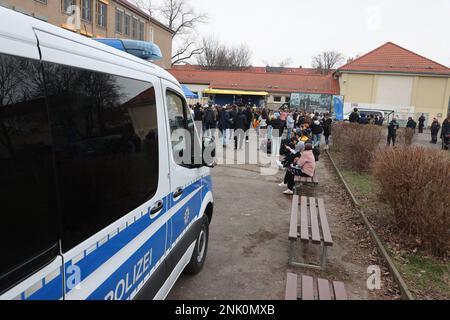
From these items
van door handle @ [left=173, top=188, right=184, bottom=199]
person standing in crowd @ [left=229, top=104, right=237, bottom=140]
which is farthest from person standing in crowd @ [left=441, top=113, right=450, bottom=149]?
van door handle @ [left=173, top=188, right=184, bottom=199]

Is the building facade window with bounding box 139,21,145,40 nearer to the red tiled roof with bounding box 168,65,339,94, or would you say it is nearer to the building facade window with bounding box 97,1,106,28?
the red tiled roof with bounding box 168,65,339,94

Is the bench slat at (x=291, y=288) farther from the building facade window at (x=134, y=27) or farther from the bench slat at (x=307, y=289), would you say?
the building facade window at (x=134, y=27)

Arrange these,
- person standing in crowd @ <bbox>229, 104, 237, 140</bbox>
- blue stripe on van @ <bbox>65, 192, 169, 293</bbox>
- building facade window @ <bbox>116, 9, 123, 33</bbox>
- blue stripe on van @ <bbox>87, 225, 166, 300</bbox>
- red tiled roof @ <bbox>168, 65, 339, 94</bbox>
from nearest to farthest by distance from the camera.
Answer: blue stripe on van @ <bbox>65, 192, 169, 293</bbox>, blue stripe on van @ <bbox>87, 225, 166, 300</bbox>, person standing in crowd @ <bbox>229, 104, 237, 140</bbox>, building facade window @ <bbox>116, 9, 123, 33</bbox>, red tiled roof @ <bbox>168, 65, 339, 94</bbox>

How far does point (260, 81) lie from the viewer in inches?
1854

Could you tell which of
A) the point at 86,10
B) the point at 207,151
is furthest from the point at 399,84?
the point at 207,151

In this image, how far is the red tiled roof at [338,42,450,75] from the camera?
39662 millimetres

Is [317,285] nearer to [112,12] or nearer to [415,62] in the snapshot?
[112,12]

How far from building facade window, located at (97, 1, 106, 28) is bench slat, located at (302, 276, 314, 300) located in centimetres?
3483

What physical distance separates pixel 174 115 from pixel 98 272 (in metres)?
1.66

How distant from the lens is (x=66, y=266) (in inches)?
62.6

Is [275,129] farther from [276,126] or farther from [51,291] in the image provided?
[51,291]

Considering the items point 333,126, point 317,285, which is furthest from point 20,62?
point 333,126

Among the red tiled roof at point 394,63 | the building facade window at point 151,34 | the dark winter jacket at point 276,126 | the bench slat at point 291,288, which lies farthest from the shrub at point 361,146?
the building facade window at point 151,34

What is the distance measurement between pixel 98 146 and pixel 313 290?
269 centimetres
